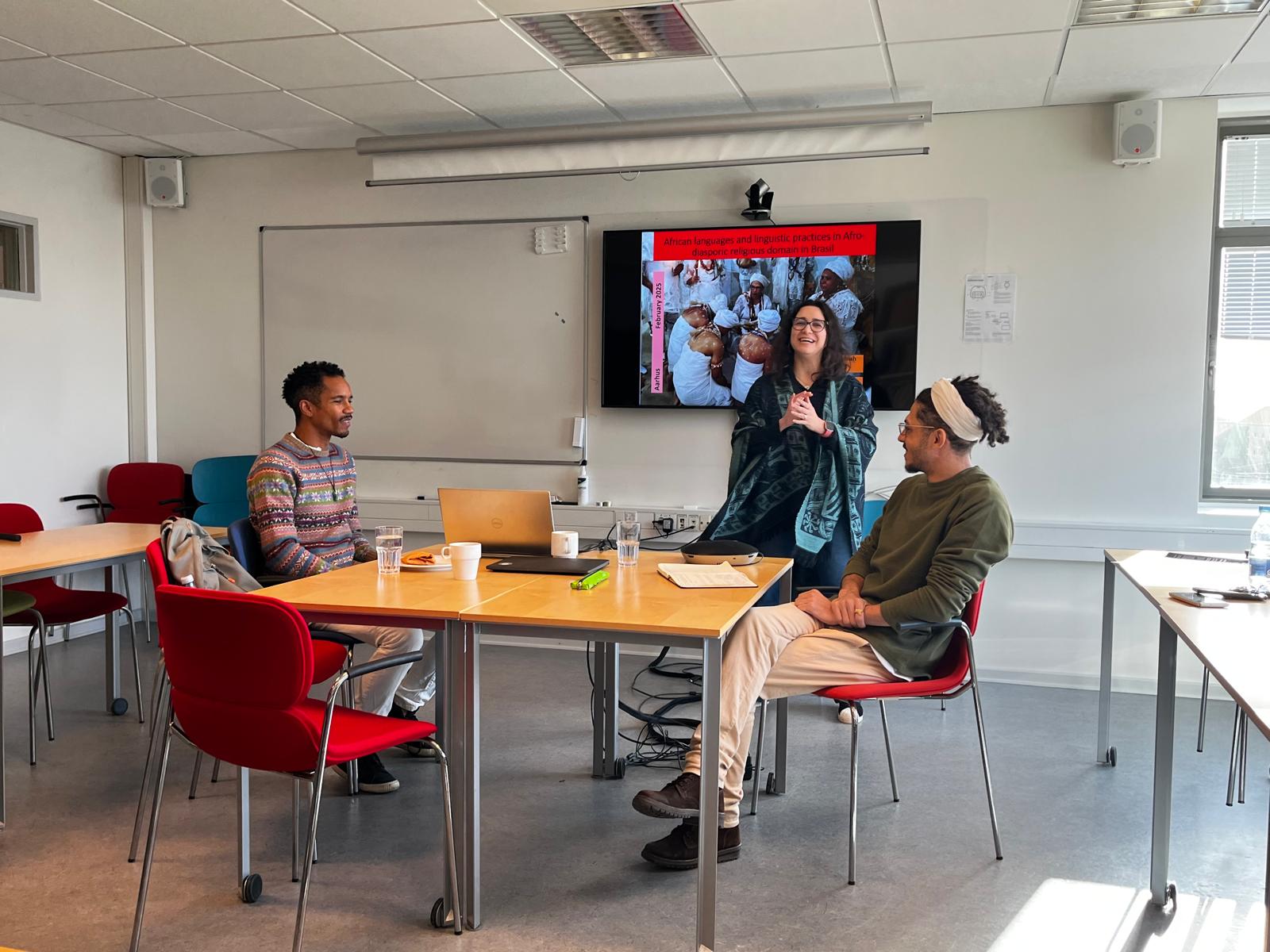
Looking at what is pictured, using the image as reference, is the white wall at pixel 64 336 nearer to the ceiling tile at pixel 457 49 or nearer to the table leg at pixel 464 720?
the ceiling tile at pixel 457 49

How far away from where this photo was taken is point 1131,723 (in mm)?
4355

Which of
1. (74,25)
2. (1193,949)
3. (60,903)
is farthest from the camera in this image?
(74,25)

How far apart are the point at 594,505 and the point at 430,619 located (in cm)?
305

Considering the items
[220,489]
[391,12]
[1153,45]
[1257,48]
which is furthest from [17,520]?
[1257,48]

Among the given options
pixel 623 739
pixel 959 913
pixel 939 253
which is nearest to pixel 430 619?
pixel 959 913

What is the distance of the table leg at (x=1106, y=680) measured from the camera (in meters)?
3.83

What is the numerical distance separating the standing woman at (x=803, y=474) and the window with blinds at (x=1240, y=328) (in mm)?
1947

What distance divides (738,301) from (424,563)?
259cm

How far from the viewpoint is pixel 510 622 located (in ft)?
7.97

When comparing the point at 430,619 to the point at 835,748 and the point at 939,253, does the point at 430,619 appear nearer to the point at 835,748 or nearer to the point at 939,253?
the point at 835,748

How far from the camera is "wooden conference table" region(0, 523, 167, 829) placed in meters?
3.35

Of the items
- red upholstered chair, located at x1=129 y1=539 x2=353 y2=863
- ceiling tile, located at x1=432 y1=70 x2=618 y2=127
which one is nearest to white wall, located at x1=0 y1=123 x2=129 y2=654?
ceiling tile, located at x1=432 y1=70 x2=618 y2=127

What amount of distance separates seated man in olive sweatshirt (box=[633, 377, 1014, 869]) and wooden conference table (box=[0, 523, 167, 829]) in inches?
79.1

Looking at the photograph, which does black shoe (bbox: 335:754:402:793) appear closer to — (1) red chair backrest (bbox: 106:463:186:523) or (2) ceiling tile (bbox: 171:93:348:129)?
(1) red chair backrest (bbox: 106:463:186:523)
